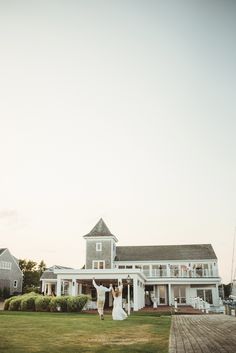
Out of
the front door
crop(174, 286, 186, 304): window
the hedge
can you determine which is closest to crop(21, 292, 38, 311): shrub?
the hedge

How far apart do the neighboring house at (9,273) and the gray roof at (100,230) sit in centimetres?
1710

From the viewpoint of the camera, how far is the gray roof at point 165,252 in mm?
42750

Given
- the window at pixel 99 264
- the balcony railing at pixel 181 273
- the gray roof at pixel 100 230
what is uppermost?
the gray roof at pixel 100 230

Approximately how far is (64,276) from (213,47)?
72.9 feet

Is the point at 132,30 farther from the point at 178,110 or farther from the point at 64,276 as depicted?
the point at 64,276

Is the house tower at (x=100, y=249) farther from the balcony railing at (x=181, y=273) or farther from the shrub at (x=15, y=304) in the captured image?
the shrub at (x=15, y=304)

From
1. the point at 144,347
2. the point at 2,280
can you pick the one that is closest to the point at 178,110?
the point at 144,347

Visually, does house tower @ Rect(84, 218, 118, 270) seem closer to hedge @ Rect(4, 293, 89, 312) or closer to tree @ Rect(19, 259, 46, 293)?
hedge @ Rect(4, 293, 89, 312)

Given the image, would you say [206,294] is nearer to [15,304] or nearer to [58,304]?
[58,304]

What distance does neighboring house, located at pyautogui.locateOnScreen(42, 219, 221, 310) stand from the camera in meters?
37.9

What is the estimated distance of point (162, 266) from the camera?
140 feet

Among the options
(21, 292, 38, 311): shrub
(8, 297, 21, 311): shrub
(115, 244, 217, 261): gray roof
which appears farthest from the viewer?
(115, 244, 217, 261): gray roof

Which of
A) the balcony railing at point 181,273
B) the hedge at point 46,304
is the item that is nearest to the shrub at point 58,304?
the hedge at point 46,304

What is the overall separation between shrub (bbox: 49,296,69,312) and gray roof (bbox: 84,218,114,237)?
16283mm
